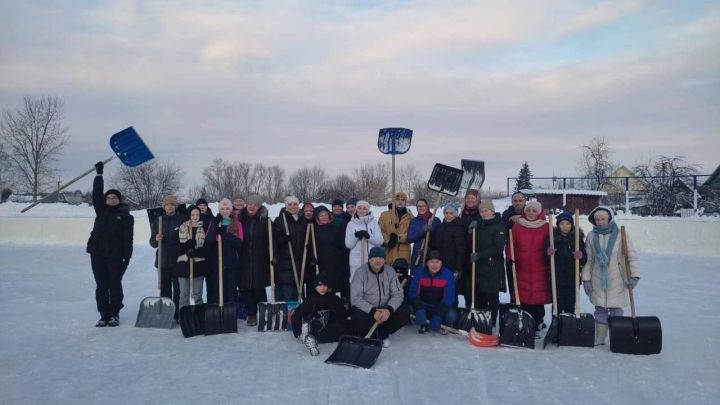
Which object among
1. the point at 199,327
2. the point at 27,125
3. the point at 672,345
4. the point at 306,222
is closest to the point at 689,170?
the point at 672,345

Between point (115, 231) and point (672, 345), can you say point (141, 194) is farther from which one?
point (672, 345)

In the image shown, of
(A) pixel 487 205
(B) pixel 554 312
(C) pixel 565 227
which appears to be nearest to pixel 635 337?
(B) pixel 554 312

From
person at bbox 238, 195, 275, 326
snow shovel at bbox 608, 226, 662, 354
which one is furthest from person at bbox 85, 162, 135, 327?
snow shovel at bbox 608, 226, 662, 354

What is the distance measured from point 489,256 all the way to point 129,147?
5008mm

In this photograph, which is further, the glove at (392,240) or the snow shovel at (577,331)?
the glove at (392,240)

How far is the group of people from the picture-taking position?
5.47 meters

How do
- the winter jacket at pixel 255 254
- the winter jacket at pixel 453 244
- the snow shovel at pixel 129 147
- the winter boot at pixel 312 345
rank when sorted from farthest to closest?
the snow shovel at pixel 129 147
the winter jacket at pixel 255 254
the winter jacket at pixel 453 244
the winter boot at pixel 312 345

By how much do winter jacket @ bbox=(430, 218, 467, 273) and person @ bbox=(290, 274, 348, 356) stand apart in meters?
1.41

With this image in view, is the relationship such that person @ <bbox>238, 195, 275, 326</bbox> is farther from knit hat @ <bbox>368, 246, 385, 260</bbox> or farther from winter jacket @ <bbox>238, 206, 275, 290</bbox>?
knit hat @ <bbox>368, 246, 385, 260</bbox>

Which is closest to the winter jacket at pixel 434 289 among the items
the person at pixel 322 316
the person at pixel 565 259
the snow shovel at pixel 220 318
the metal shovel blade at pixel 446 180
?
the person at pixel 322 316

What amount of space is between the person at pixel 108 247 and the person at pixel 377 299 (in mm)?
2896

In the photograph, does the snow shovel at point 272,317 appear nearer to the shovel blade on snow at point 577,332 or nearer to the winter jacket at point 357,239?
the winter jacket at point 357,239

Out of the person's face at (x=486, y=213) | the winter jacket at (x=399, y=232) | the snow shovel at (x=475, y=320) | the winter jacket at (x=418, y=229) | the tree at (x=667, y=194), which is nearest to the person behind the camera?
the snow shovel at (x=475, y=320)

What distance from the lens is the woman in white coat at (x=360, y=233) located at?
19.9 feet
